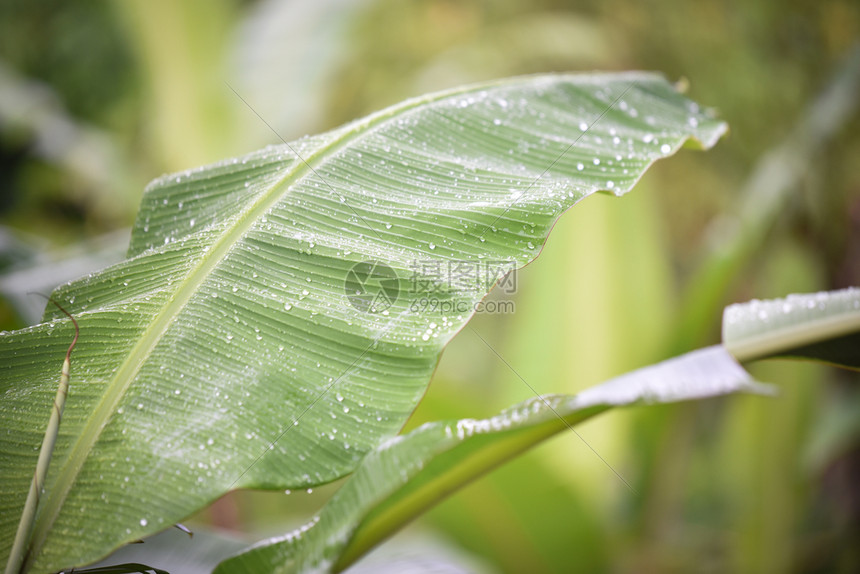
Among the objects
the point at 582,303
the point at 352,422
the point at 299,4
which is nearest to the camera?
the point at 352,422

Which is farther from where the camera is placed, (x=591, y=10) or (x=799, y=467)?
(x=591, y=10)

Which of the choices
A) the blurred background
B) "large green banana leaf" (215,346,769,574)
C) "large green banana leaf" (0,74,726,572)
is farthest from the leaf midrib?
the blurred background

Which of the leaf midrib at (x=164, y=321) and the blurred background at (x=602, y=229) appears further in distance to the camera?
the blurred background at (x=602, y=229)

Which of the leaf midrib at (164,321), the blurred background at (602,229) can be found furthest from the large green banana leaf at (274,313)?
the blurred background at (602,229)

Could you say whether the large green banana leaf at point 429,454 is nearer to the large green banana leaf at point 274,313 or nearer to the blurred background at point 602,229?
the large green banana leaf at point 274,313

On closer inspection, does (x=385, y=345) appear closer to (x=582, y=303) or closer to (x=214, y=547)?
(x=214, y=547)

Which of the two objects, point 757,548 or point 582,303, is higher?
point 582,303

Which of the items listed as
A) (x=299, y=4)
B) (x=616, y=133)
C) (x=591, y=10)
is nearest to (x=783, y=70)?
(x=591, y=10)
